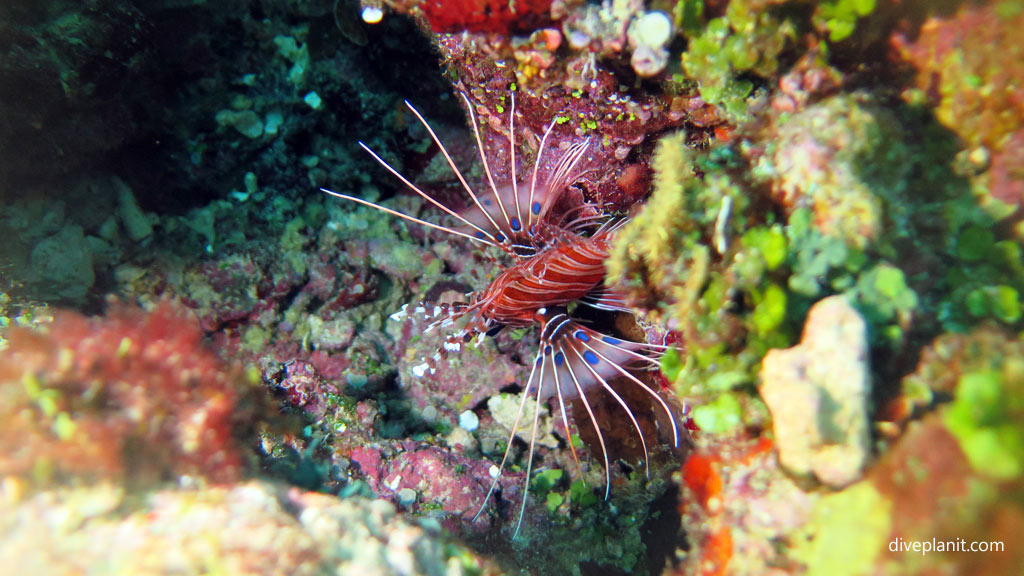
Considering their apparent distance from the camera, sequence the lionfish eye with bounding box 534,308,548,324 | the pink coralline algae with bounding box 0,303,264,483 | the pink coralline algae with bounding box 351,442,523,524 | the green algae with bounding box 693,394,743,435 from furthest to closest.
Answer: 1. the lionfish eye with bounding box 534,308,548,324
2. the pink coralline algae with bounding box 351,442,523,524
3. the green algae with bounding box 693,394,743,435
4. the pink coralline algae with bounding box 0,303,264,483

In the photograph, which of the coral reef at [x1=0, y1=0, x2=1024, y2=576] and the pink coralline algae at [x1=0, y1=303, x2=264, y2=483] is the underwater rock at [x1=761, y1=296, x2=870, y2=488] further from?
the pink coralline algae at [x1=0, y1=303, x2=264, y2=483]

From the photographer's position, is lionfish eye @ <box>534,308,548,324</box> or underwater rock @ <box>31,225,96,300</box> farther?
lionfish eye @ <box>534,308,548,324</box>

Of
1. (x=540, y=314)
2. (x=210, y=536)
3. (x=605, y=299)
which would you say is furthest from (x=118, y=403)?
(x=605, y=299)

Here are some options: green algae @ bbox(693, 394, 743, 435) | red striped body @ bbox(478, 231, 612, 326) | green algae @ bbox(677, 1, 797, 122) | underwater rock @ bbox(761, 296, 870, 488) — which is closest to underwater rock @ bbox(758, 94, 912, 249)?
underwater rock @ bbox(761, 296, 870, 488)

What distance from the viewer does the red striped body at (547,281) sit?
329 centimetres

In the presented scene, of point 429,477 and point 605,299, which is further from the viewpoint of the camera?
point 605,299

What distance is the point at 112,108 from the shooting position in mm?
3494

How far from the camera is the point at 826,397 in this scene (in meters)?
1.71

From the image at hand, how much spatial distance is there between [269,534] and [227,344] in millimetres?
2919

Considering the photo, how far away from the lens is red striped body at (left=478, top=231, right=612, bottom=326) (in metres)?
3.29

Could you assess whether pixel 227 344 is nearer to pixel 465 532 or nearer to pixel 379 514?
pixel 465 532

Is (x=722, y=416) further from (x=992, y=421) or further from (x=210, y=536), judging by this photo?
(x=210, y=536)

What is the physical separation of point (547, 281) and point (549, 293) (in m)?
0.19

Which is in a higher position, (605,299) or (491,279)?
(491,279)
